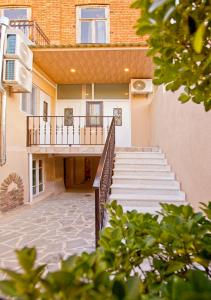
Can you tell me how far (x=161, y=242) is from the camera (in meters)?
0.97

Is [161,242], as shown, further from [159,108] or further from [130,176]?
[159,108]

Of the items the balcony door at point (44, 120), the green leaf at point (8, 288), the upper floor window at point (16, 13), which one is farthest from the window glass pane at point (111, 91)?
the green leaf at point (8, 288)

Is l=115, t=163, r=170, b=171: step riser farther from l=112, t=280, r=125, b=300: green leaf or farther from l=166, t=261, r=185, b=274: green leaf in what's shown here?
l=112, t=280, r=125, b=300: green leaf

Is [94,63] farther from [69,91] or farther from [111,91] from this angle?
[69,91]

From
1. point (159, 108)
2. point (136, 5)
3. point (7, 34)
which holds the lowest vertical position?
point (136, 5)

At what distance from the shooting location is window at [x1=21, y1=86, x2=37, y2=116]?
664 centimetres

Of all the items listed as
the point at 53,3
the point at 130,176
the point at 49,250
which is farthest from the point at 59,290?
the point at 53,3

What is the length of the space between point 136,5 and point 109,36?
8538mm

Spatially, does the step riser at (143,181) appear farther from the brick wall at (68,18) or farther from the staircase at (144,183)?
the brick wall at (68,18)

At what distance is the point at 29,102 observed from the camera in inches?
278

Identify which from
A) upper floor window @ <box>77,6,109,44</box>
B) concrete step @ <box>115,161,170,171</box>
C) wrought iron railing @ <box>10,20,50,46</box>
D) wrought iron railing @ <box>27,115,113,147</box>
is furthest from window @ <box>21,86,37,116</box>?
concrete step @ <box>115,161,170,171</box>

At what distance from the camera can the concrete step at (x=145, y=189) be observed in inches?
169

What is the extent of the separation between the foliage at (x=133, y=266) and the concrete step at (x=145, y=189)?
10.5 ft

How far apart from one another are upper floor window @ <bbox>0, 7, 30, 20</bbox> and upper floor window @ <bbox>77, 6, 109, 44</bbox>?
6.04 feet
